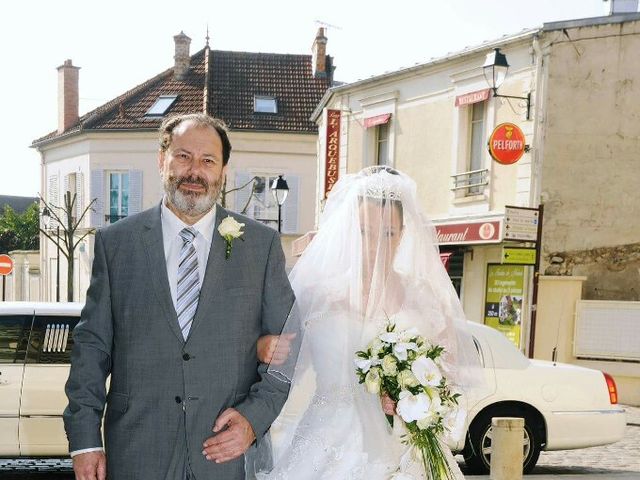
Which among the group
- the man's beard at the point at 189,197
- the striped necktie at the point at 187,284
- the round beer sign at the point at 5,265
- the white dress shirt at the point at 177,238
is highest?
the man's beard at the point at 189,197

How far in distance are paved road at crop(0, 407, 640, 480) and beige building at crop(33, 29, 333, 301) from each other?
1718 centimetres

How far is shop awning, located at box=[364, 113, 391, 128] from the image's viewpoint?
16188mm

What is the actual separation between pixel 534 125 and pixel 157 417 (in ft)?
36.6

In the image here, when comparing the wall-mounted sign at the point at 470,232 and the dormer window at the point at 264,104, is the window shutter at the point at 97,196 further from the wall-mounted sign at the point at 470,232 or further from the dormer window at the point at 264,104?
the wall-mounted sign at the point at 470,232

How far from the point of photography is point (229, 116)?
25203 millimetres

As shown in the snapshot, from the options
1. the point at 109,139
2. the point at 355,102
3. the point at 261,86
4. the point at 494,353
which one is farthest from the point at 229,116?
the point at 494,353

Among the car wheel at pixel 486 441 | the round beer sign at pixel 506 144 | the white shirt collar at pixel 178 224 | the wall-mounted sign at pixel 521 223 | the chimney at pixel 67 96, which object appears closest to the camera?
the white shirt collar at pixel 178 224

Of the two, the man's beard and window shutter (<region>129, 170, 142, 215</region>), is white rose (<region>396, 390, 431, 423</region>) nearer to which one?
the man's beard

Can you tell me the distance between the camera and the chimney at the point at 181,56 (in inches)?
1059

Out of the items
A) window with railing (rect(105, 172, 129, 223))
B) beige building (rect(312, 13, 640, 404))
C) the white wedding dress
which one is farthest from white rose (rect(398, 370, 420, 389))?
window with railing (rect(105, 172, 129, 223))

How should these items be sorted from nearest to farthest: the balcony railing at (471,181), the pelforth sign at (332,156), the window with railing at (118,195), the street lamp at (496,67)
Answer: the street lamp at (496,67) → the balcony railing at (471,181) → the pelforth sign at (332,156) → the window with railing at (118,195)

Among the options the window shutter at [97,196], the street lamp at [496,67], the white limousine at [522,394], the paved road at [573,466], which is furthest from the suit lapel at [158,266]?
the window shutter at [97,196]

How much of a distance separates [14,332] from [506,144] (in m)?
8.98

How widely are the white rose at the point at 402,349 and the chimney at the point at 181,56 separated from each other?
1004 inches
